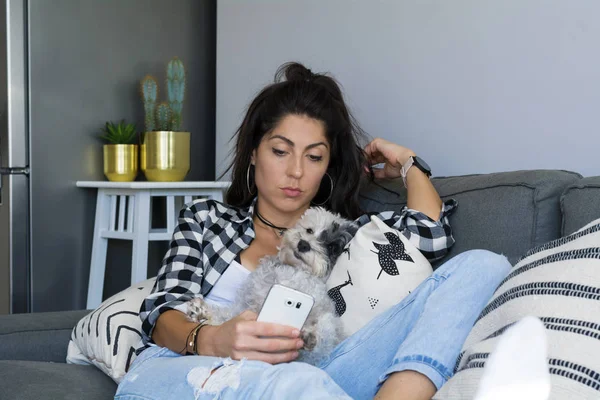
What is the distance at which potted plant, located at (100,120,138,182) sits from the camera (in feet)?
10.3

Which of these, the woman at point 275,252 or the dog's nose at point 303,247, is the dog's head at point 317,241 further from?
the woman at point 275,252

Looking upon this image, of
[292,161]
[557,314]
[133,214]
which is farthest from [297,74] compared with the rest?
[133,214]

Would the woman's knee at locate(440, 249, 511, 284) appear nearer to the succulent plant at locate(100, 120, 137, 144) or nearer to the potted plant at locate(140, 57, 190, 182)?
the potted plant at locate(140, 57, 190, 182)

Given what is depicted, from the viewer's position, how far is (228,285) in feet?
5.97

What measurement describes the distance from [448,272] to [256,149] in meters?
0.79

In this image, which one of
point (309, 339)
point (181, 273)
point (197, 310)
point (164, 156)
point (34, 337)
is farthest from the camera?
point (164, 156)

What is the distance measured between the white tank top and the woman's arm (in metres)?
0.45

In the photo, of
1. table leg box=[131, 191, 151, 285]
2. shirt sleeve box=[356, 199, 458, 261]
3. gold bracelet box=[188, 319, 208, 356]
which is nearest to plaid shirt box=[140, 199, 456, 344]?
shirt sleeve box=[356, 199, 458, 261]

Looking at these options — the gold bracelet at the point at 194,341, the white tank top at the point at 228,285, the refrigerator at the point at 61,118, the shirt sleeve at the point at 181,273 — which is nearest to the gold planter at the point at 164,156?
the refrigerator at the point at 61,118

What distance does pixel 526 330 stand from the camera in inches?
25.9

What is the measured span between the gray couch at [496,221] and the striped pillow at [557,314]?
287mm

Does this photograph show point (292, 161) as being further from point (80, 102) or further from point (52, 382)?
point (80, 102)

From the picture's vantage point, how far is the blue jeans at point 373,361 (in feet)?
3.92

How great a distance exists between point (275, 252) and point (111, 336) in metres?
0.46
